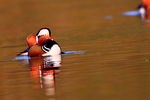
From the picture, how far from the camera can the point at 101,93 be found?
498 inches

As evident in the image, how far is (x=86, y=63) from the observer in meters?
16.4

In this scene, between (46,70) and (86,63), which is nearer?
(46,70)

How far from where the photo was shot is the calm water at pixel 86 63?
508 inches

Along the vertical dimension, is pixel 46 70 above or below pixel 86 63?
below

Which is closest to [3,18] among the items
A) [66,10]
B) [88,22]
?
[66,10]

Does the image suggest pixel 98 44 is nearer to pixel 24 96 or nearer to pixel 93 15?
pixel 24 96

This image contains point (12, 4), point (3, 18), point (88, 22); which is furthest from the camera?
point (12, 4)

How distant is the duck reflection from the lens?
1380cm

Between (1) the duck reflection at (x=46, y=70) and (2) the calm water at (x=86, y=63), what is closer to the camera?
(2) the calm water at (x=86, y=63)

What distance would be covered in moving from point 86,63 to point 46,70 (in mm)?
1001

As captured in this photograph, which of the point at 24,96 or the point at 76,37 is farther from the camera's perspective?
the point at 76,37

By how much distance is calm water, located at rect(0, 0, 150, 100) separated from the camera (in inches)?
508

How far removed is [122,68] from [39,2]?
32536 millimetres

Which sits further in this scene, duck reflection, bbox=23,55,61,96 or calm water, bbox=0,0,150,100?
duck reflection, bbox=23,55,61,96
